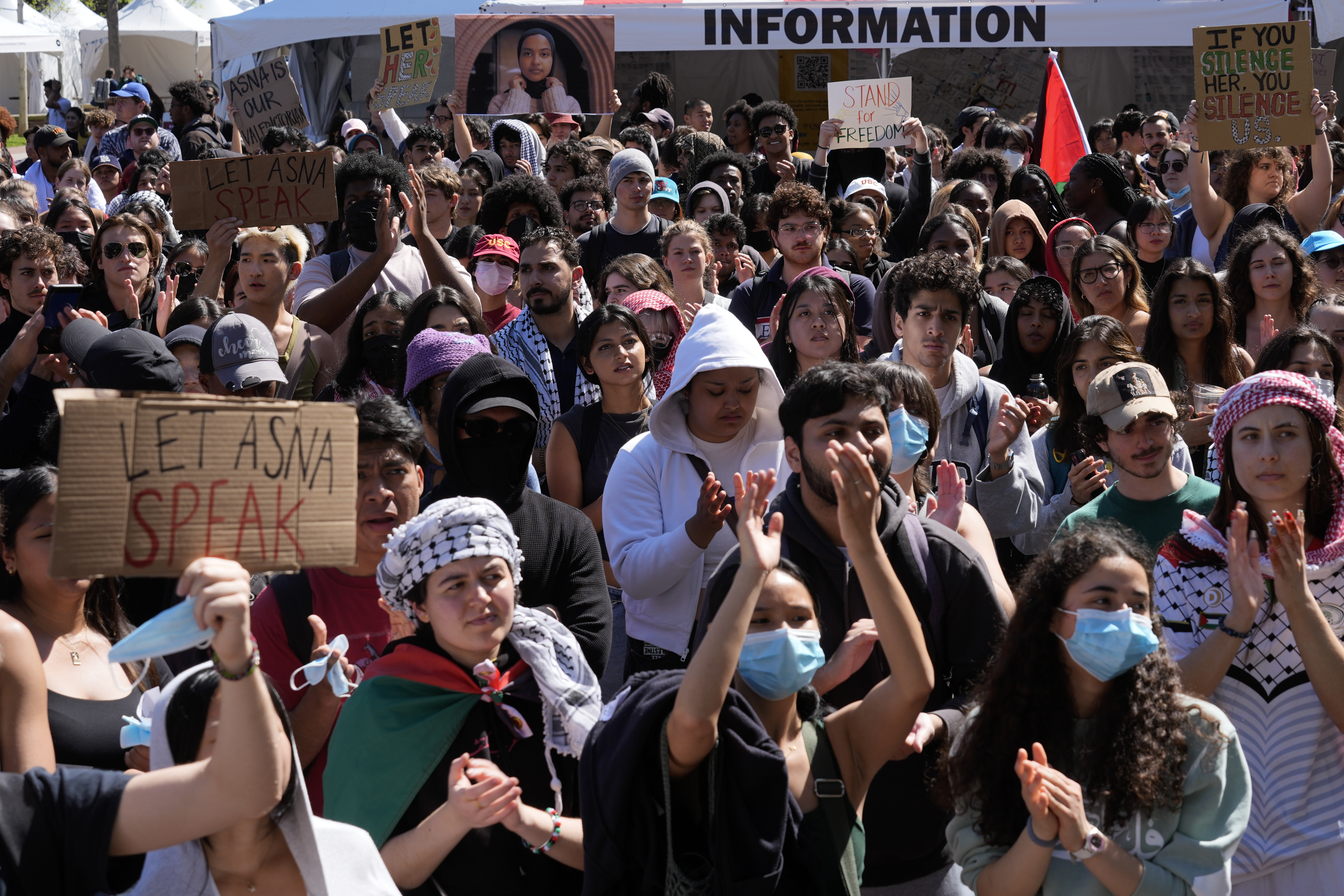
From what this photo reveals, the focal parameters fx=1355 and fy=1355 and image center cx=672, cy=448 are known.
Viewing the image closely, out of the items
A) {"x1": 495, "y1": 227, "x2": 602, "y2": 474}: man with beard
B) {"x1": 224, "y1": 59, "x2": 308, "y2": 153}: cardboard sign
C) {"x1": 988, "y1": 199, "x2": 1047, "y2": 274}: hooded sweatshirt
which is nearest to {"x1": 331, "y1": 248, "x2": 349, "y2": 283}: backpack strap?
{"x1": 495, "y1": 227, "x2": 602, "y2": 474}: man with beard

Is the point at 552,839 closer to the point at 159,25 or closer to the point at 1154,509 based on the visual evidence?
the point at 1154,509

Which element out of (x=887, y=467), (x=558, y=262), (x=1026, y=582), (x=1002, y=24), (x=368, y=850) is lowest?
(x=368, y=850)

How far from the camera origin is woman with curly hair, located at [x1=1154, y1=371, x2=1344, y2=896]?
3.19 metres

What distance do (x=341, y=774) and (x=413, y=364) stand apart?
78.9 inches

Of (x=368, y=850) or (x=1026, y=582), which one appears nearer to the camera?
(x=368, y=850)

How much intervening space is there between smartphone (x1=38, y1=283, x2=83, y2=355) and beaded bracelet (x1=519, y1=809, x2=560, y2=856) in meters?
3.63

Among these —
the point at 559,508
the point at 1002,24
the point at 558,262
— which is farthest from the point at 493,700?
the point at 1002,24

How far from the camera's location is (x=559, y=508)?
3889 mm

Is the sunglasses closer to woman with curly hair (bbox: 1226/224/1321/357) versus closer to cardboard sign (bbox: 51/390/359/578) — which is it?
cardboard sign (bbox: 51/390/359/578)

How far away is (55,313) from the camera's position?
5.60 meters

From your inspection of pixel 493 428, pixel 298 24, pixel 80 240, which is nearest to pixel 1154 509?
pixel 493 428

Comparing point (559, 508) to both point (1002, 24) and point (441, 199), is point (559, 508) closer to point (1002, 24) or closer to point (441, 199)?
point (441, 199)

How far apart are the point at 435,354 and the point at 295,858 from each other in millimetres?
2362

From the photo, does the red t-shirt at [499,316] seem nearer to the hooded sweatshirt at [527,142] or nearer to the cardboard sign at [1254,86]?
the cardboard sign at [1254,86]
